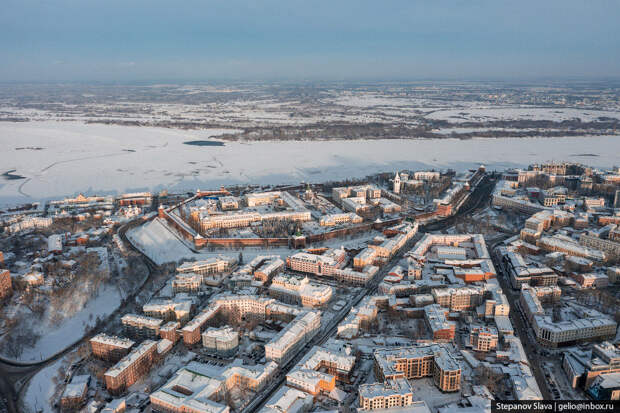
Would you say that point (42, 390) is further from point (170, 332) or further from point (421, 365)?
point (421, 365)

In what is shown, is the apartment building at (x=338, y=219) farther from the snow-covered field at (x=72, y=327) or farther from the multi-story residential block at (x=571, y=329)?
the multi-story residential block at (x=571, y=329)

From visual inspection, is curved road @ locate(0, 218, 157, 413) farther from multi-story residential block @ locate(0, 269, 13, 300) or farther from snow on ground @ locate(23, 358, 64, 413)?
multi-story residential block @ locate(0, 269, 13, 300)

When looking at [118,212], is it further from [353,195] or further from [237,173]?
[353,195]

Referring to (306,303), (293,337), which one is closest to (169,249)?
(306,303)

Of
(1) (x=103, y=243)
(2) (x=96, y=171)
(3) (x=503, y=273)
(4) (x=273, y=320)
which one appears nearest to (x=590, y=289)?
(3) (x=503, y=273)

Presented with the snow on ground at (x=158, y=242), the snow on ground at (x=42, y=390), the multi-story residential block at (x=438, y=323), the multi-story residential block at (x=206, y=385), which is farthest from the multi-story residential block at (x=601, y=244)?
the snow on ground at (x=42, y=390)

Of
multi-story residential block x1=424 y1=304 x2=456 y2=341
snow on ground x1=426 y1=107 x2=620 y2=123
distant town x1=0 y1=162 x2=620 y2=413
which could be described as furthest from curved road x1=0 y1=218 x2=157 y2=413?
snow on ground x1=426 y1=107 x2=620 y2=123
